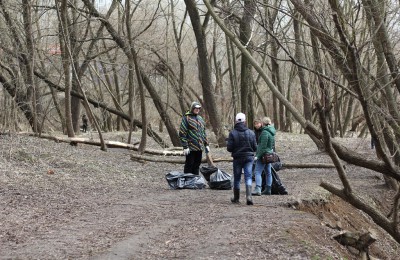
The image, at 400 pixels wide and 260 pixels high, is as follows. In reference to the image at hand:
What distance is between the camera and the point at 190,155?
12.7 meters

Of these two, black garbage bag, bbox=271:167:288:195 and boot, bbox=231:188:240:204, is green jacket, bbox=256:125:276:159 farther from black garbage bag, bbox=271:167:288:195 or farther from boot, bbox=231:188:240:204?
boot, bbox=231:188:240:204

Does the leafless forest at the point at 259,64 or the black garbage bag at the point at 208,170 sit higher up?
the leafless forest at the point at 259,64

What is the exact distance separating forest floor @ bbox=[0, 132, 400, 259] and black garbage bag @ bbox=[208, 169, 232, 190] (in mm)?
215

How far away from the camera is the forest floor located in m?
6.90

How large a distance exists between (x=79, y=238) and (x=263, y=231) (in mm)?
2530

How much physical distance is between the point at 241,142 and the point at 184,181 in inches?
110

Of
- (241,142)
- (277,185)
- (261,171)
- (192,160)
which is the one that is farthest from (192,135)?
(241,142)

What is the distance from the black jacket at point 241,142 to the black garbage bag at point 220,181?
2.27 meters

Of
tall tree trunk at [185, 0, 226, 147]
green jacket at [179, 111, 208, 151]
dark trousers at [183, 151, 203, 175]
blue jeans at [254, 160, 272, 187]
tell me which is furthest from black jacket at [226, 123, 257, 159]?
tall tree trunk at [185, 0, 226, 147]

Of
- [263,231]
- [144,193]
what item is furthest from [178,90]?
[263,231]

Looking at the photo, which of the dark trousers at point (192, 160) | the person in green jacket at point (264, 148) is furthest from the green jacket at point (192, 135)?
the person in green jacket at point (264, 148)

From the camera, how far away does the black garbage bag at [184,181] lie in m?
12.7

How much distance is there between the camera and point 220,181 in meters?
12.6

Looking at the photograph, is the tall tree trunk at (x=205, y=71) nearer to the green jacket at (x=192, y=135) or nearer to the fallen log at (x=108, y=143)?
the fallen log at (x=108, y=143)
